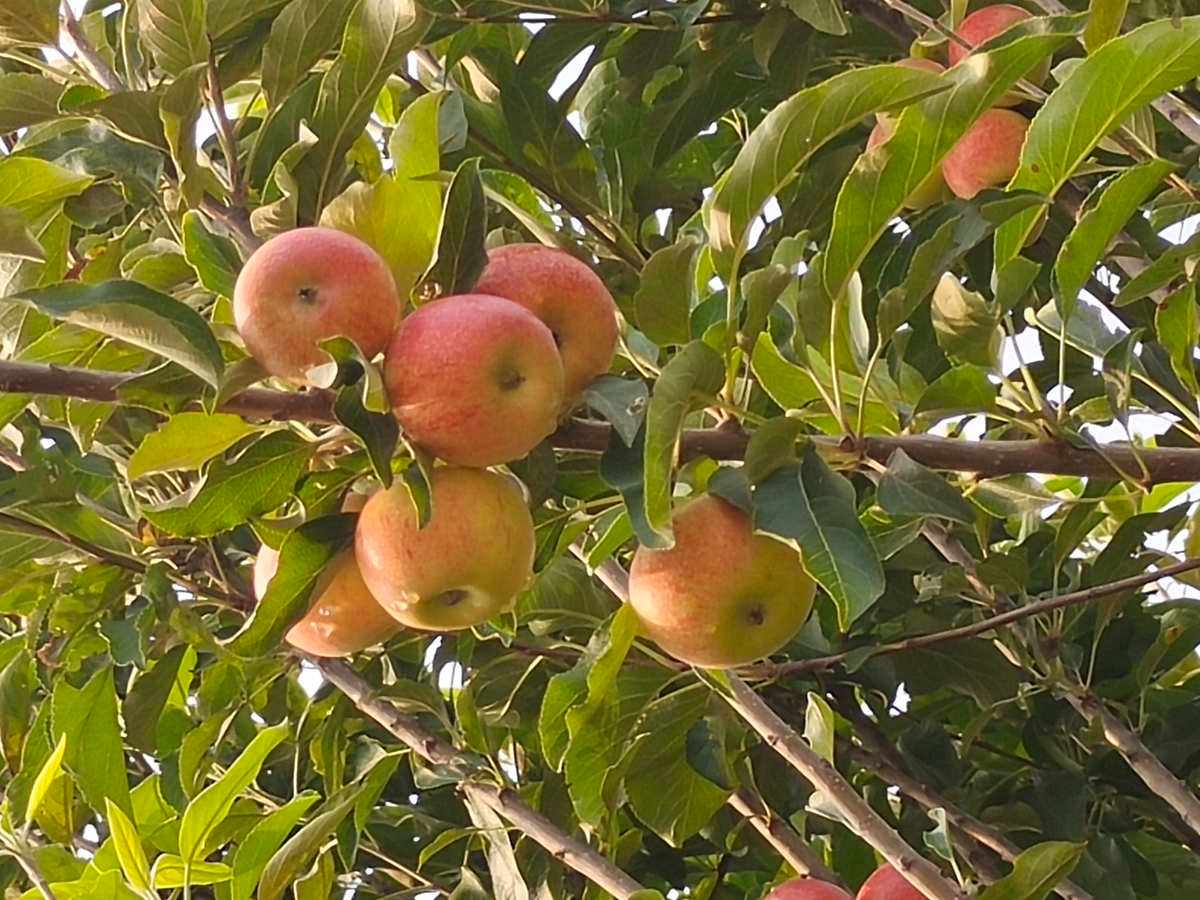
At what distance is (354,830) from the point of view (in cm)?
177

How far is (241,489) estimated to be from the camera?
1.14 metres

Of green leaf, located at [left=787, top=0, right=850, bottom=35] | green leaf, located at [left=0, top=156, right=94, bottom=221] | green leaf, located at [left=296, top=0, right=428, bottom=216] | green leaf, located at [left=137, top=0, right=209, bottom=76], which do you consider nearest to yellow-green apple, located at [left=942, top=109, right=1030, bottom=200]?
green leaf, located at [left=787, top=0, right=850, bottom=35]

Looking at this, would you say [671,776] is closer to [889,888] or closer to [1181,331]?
[889,888]

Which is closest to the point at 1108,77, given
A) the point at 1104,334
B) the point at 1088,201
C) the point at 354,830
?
the point at 1088,201

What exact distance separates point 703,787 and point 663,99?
873 millimetres

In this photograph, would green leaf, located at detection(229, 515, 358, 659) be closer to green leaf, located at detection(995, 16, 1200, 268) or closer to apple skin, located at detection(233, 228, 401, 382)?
apple skin, located at detection(233, 228, 401, 382)

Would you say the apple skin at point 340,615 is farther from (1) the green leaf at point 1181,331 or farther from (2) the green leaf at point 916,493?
(1) the green leaf at point 1181,331

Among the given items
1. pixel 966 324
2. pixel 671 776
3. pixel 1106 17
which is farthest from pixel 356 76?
pixel 671 776

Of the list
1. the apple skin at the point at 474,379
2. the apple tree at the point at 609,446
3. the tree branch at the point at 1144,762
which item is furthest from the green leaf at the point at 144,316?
the tree branch at the point at 1144,762

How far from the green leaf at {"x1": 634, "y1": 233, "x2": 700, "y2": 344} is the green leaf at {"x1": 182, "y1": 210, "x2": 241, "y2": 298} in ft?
1.03

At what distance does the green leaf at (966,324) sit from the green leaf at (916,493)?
0.56 feet

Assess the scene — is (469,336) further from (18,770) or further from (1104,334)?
(18,770)

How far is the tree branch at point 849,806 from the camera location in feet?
4.30

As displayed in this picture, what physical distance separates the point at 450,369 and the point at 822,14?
744mm
